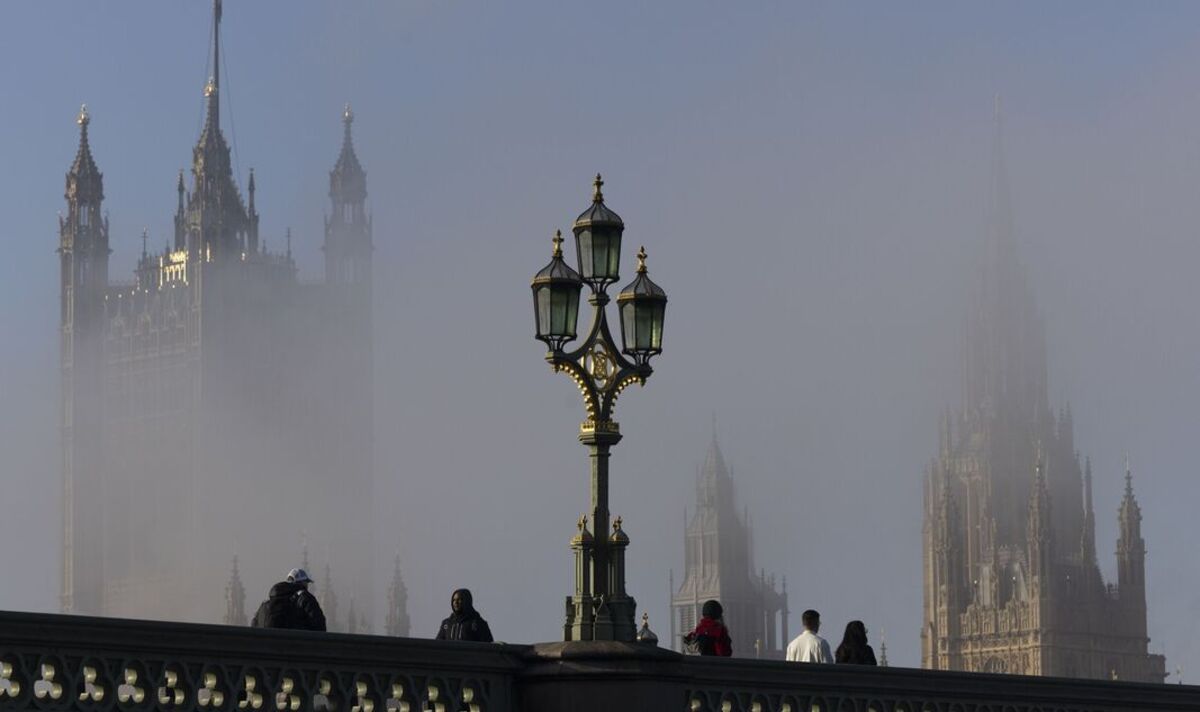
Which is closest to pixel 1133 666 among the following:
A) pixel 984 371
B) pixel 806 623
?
pixel 984 371

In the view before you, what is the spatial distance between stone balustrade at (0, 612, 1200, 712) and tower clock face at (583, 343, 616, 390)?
190 cm

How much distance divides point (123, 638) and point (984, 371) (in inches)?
5171

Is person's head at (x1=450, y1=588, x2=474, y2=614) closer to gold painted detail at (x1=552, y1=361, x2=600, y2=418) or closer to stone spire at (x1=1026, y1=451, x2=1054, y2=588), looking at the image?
gold painted detail at (x1=552, y1=361, x2=600, y2=418)

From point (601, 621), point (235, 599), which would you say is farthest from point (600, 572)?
point (235, 599)

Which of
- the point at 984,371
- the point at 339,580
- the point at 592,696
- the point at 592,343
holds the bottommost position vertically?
the point at 592,696

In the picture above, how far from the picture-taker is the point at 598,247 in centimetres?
1767

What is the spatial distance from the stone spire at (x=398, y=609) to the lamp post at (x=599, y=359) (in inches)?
3288

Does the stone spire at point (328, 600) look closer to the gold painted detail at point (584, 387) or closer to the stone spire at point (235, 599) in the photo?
the stone spire at point (235, 599)

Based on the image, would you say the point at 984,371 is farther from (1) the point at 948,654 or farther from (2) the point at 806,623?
(2) the point at 806,623

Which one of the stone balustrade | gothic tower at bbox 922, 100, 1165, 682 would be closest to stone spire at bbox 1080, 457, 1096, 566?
gothic tower at bbox 922, 100, 1165, 682

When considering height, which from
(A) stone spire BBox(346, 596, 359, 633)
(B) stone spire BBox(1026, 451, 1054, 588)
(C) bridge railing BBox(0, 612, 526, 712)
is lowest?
(C) bridge railing BBox(0, 612, 526, 712)

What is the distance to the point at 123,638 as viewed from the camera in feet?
45.9

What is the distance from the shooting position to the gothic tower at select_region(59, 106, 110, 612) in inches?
4535

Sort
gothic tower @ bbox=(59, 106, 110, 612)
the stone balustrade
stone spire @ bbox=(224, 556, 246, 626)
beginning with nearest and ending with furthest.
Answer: the stone balustrade
stone spire @ bbox=(224, 556, 246, 626)
gothic tower @ bbox=(59, 106, 110, 612)
